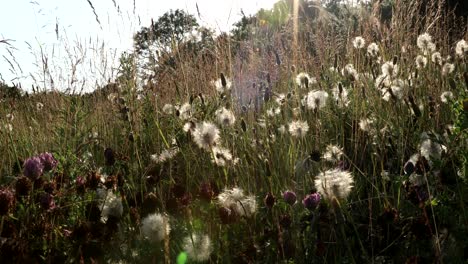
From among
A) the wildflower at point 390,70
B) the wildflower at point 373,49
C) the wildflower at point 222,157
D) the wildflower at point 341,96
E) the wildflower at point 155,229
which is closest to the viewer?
the wildflower at point 155,229

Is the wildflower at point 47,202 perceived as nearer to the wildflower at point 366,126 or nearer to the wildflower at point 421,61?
the wildflower at point 366,126

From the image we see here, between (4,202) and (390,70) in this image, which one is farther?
(390,70)

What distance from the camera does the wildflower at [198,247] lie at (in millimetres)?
1710

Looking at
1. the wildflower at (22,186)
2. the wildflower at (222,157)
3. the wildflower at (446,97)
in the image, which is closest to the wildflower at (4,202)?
the wildflower at (22,186)

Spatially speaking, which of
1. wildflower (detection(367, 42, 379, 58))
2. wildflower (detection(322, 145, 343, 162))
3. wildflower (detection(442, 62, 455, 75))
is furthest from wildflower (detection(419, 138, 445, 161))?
wildflower (detection(367, 42, 379, 58))

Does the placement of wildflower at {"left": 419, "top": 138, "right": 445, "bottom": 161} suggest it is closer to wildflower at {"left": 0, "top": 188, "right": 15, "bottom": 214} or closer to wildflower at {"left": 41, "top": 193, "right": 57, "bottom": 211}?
wildflower at {"left": 41, "top": 193, "right": 57, "bottom": 211}

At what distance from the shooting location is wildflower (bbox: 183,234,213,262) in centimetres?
171

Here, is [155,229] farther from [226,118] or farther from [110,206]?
[226,118]

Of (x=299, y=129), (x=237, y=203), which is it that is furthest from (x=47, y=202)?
(x=299, y=129)

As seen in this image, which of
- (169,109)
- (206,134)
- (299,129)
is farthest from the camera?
(169,109)

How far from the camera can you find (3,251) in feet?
5.13

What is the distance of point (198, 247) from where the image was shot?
1.73m

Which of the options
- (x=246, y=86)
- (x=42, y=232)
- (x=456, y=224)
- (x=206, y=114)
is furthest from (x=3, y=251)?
(x=246, y=86)

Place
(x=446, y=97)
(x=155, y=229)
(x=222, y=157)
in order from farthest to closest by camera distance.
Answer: (x=446, y=97)
(x=222, y=157)
(x=155, y=229)
